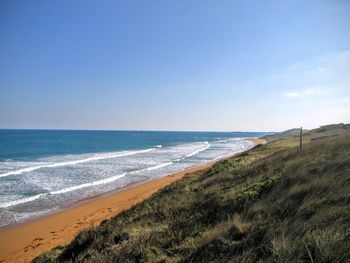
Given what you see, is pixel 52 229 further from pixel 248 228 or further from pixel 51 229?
pixel 248 228

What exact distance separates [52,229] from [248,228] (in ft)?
36.1

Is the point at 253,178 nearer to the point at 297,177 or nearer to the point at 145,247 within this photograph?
the point at 297,177

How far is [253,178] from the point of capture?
10453 millimetres

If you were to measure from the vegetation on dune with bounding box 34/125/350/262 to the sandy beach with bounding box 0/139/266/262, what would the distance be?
2603 millimetres

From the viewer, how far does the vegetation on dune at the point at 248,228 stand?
4062mm

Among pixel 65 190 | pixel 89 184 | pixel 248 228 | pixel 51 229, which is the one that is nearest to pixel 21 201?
pixel 65 190

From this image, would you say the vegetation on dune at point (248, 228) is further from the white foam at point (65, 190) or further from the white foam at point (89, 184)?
the white foam at point (89, 184)

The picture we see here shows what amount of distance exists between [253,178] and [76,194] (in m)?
14.0

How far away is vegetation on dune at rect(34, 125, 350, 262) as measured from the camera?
406 cm

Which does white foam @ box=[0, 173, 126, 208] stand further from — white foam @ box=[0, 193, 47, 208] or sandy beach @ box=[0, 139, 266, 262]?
sandy beach @ box=[0, 139, 266, 262]


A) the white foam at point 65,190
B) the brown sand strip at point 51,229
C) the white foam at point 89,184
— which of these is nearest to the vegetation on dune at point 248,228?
the brown sand strip at point 51,229

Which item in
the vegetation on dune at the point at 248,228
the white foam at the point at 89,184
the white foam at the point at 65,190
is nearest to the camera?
the vegetation on dune at the point at 248,228

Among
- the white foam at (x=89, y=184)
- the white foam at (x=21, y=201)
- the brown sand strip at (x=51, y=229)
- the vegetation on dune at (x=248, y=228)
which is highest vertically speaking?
the vegetation on dune at (x=248, y=228)

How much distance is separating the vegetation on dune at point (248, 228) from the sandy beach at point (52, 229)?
8.54 ft
